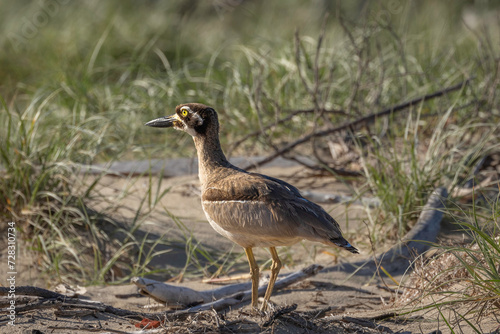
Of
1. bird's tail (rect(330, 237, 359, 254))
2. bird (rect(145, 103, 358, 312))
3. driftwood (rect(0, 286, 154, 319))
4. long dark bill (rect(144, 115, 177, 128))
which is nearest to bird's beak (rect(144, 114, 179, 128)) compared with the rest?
long dark bill (rect(144, 115, 177, 128))

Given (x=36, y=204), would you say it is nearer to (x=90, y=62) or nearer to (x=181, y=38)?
(x=90, y=62)

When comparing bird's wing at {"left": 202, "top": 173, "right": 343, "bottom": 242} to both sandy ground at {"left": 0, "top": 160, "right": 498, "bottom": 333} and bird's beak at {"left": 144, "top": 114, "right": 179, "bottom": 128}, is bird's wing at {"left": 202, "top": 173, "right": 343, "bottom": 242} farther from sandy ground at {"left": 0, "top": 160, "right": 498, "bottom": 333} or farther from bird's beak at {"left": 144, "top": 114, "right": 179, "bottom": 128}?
bird's beak at {"left": 144, "top": 114, "right": 179, "bottom": 128}

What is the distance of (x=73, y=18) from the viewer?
9625 millimetres

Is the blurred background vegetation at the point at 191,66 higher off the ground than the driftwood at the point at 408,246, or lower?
higher

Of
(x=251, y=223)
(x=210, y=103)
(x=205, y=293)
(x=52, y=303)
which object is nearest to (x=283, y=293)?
(x=205, y=293)

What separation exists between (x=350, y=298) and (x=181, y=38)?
6.47 meters

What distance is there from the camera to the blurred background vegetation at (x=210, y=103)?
4672 millimetres

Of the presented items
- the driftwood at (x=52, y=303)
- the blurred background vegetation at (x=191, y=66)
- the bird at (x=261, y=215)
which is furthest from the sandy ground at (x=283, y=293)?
the blurred background vegetation at (x=191, y=66)

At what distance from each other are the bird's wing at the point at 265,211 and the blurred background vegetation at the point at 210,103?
823 mm

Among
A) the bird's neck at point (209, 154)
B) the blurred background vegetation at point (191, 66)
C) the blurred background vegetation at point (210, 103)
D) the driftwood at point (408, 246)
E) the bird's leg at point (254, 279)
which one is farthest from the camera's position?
the blurred background vegetation at point (191, 66)

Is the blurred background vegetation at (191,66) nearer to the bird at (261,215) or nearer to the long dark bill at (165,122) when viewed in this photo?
the long dark bill at (165,122)

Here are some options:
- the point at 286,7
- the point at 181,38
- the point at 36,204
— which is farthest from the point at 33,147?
the point at 286,7

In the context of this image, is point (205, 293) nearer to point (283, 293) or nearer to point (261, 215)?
point (283, 293)

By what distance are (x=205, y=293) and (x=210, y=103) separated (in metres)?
3.77
